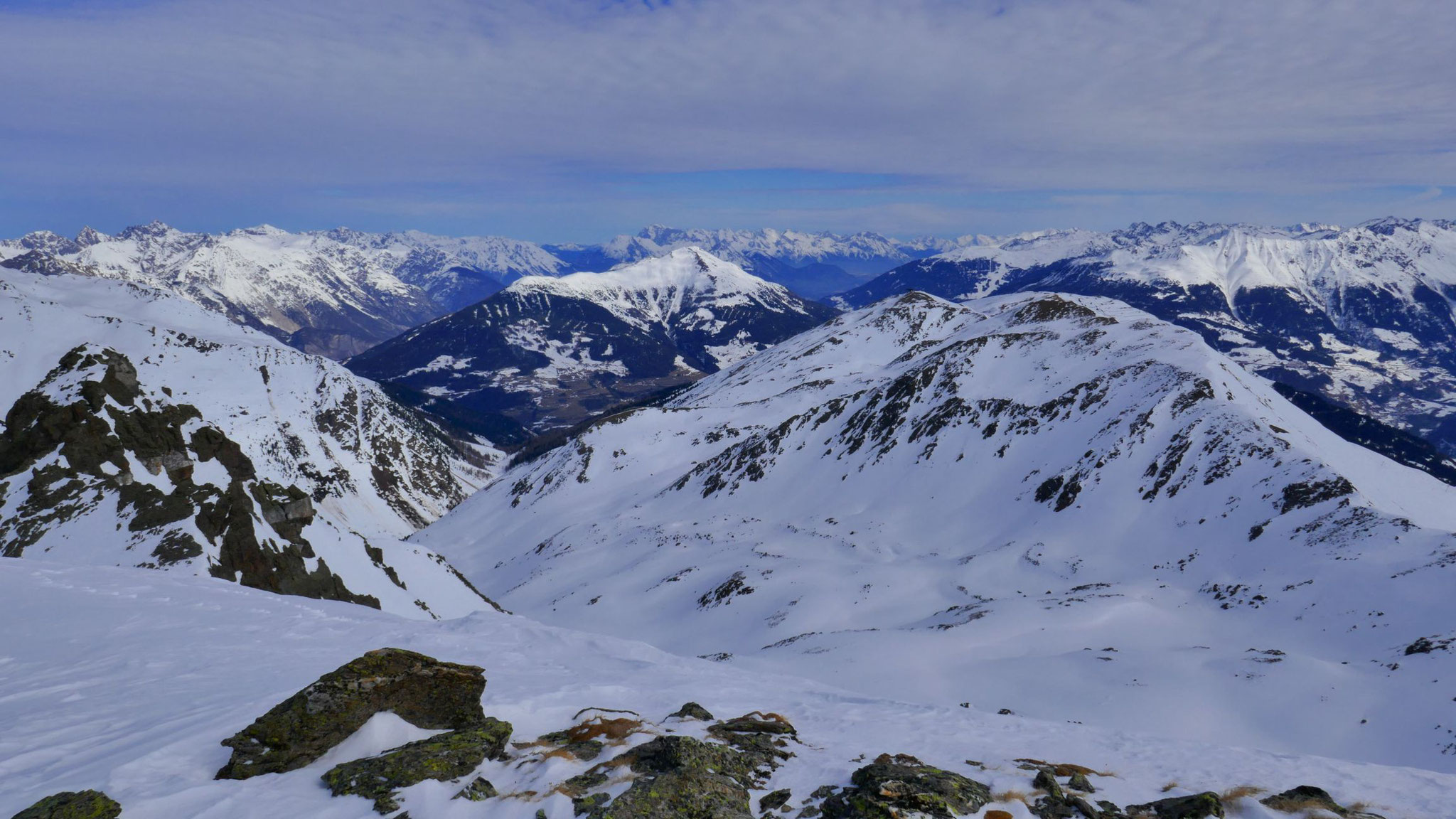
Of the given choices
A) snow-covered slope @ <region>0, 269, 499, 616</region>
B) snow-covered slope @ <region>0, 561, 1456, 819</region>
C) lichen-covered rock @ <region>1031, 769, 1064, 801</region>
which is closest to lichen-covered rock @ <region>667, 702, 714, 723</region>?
snow-covered slope @ <region>0, 561, 1456, 819</region>

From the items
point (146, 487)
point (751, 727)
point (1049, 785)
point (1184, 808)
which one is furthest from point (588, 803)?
point (146, 487)

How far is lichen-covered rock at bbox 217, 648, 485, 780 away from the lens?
37.4 feet

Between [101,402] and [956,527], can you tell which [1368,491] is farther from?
[101,402]

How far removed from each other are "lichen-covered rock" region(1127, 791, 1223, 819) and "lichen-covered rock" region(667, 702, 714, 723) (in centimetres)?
887

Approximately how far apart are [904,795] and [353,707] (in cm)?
992

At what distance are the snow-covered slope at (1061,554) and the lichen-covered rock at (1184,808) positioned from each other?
2552 centimetres

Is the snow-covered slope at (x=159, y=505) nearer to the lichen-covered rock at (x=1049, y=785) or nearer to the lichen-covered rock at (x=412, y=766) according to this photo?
the lichen-covered rock at (x=412, y=766)

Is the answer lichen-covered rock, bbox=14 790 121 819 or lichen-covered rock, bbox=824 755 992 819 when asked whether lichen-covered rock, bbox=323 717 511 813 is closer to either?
lichen-covered rock, bbox=14 790 121 819

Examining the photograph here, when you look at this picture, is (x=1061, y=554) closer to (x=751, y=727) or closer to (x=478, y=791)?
(x=751, y=727)

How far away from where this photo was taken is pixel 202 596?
83.3ft

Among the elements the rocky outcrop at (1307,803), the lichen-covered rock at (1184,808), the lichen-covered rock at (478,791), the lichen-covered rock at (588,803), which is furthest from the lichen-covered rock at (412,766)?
the rocky outcrop at (1307,803)

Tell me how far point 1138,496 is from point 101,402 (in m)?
91.2

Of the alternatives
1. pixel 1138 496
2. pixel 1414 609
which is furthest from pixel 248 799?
pixel 1138 496

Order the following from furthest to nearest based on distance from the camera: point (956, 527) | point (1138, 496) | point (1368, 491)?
point (956, 527), point (1138, 496), point (1368, 491)
